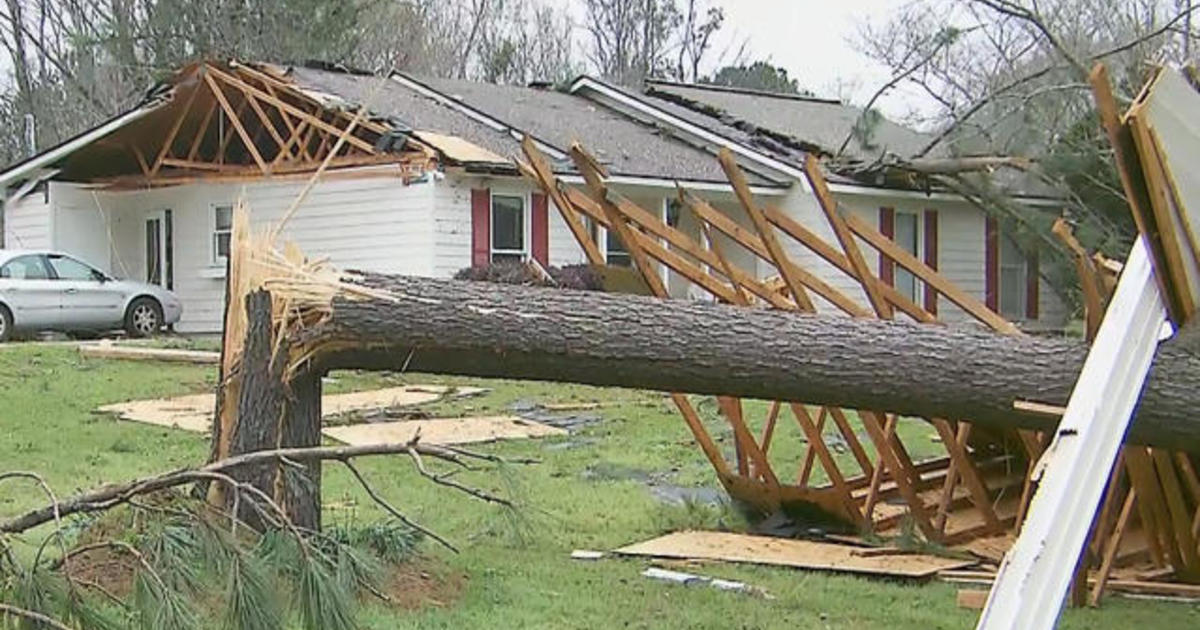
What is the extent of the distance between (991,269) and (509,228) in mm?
9319

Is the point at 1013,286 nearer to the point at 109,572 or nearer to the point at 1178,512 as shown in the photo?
the point at 1178,512

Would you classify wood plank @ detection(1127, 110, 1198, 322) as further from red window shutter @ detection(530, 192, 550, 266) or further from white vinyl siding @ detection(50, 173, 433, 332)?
red window shutter @ detection(530, 192, 550, 266)

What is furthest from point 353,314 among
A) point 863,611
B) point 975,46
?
point 975,46

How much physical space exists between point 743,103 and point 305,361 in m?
21.2

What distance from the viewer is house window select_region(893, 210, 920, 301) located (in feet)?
76.9

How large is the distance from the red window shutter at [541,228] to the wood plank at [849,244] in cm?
1278

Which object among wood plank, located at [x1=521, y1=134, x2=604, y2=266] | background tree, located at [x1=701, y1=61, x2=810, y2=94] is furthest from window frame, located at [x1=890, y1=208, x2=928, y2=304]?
background tree, located at [x1=701, y1=61, x2=810, y2=94]

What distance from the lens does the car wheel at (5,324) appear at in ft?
63.5

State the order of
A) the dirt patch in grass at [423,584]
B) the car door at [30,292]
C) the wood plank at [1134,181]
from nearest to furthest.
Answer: the wood plank at [1134,181], the dirt patch in grass at [423,584], the car door at [30,292]

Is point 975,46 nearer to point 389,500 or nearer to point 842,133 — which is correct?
point 842,133

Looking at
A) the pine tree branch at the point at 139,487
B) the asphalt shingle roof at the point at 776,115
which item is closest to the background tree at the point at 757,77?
the asphalt shingle roof at the point at 776,115

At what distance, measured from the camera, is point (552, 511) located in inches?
334

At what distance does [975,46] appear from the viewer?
29109 millimetres

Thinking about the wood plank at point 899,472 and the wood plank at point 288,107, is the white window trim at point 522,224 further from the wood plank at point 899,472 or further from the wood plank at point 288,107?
the wood plank at point 899,472
